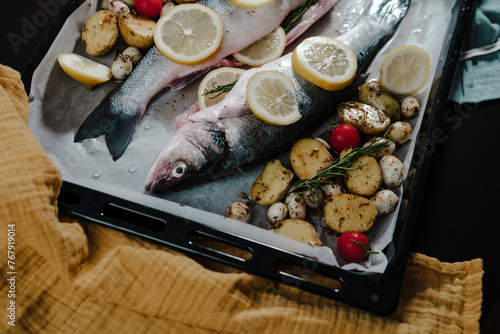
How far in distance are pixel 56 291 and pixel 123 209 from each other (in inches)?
15.4

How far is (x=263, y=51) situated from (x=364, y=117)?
665mm

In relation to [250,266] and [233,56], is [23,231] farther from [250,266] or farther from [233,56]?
[233,56]

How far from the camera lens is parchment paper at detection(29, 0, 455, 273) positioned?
6.01ft

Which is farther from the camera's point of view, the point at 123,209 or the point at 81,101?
the point at 81,101

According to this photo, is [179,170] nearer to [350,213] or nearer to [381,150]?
[350,213]

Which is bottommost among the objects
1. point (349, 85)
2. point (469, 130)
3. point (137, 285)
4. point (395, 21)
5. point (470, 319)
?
point (470, 319)

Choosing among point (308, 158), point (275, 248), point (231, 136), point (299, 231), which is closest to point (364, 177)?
point (308, 158)

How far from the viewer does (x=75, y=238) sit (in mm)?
1604

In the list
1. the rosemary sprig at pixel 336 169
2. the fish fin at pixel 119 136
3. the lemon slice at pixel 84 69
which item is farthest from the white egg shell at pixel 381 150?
the lemon slice at pixel 84 69

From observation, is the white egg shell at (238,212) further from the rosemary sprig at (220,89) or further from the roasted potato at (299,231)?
the rosemary sprig at (220,89)

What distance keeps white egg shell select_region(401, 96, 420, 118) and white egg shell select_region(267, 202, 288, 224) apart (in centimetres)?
75

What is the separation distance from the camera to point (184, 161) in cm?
194

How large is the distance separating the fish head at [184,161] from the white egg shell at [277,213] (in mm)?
354

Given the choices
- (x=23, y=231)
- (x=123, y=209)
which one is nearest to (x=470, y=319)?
(x=123, y=209)
